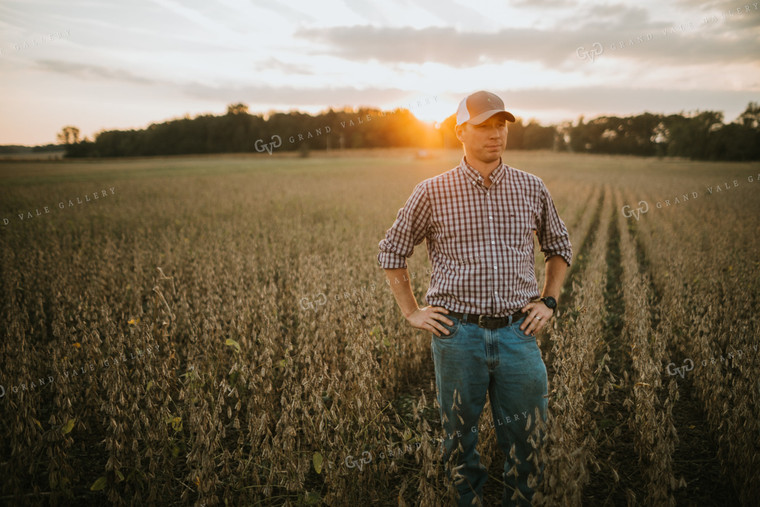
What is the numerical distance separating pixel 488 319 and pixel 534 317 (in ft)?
0.93

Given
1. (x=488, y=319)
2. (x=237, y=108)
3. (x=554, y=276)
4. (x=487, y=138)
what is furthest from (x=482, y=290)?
(x=237, y=108)

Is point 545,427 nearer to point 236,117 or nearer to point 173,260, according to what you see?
point 173,260

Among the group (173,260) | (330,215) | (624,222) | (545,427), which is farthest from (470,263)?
(624,222)

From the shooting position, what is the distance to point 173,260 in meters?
8.16

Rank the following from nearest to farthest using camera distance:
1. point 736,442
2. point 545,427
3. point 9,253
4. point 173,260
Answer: point 545,427, point 736,442, point 173,260, point 9,253

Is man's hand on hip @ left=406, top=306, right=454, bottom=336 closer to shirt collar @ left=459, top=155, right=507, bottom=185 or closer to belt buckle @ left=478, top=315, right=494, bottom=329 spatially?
belt buckle @ left=478, top=315, right=494, bottom=329

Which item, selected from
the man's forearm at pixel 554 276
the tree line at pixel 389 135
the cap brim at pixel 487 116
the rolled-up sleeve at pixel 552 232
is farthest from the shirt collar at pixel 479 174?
the tree line at pixel 389 135

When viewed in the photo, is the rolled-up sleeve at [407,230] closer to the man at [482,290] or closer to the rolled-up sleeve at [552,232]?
the man at [482,290]

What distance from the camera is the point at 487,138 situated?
233cm

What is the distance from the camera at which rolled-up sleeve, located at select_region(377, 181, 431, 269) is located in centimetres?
251

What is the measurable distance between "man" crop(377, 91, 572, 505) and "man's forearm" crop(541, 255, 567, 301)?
0.32 ft

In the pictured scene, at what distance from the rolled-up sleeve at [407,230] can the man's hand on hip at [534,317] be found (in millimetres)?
769

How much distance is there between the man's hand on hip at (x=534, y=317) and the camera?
235cm

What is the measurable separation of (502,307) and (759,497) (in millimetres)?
2370
